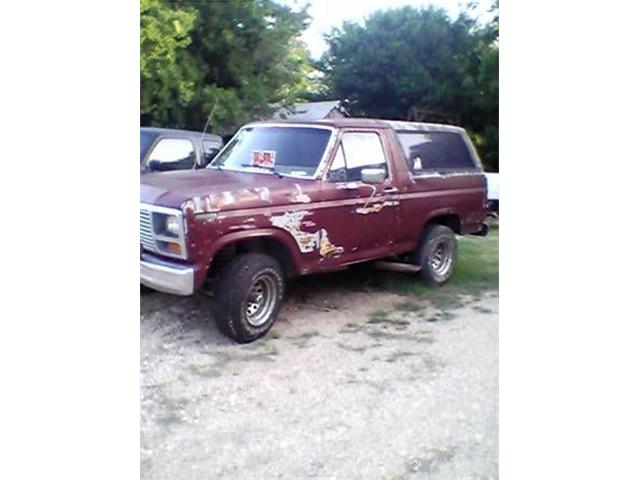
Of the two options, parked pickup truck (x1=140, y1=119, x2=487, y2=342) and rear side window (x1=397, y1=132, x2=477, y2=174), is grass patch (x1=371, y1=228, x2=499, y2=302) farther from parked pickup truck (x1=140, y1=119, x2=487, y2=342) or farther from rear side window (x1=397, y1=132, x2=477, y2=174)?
rear side window (x1=397, y1=132, x2=477, y2=174)

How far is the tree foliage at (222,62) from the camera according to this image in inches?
67.7

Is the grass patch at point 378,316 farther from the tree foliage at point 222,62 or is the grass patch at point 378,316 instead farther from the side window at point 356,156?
the tree foliage at point 222,62

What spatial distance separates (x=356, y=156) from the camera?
1883 mm

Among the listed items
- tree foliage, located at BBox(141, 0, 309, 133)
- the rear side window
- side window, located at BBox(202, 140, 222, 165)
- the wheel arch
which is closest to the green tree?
tree foliage, located at BBox(141, 0, 309, 133)

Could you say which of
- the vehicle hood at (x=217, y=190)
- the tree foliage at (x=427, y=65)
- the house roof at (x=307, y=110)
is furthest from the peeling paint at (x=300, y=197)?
the tree foliage at (x=427, y=65)

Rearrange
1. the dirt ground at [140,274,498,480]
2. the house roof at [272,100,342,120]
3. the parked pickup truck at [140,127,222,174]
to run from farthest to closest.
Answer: the house roof at [272,100,342,120] < the parked pickup truck at [140,127,222,174] < the dirt ground at [140,274,498,480]

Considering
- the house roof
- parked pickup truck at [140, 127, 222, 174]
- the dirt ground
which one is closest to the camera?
the dirt ground

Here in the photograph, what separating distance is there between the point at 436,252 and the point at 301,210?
0.44 metres

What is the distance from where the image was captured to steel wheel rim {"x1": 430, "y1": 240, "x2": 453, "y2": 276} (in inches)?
73.5

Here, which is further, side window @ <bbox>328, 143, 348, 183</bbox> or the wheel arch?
side window @ <bbox>328, 143, 348, 183</bbox>

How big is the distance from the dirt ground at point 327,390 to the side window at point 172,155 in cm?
38

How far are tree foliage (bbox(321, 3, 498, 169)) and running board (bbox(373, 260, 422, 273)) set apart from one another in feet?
1.25
